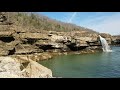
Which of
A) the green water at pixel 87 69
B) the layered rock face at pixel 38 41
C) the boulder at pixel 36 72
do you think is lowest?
the green water at pixel 87 69

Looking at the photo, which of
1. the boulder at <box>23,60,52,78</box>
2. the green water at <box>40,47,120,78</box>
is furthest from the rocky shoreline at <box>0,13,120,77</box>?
the boulder at <box>23,60,52,78</box>

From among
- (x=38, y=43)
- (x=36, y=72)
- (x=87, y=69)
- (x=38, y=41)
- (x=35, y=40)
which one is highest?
(x=35, y=40)

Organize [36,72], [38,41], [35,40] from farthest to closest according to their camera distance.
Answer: [38,41]
[35,40]
[36,72]

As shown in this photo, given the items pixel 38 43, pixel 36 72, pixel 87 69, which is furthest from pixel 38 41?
pixel 36 72

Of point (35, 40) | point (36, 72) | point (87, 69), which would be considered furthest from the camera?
point (35, 40)

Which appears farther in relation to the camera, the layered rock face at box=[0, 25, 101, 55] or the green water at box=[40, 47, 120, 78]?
the layered rock face at box=[0, 25, 101, 55]

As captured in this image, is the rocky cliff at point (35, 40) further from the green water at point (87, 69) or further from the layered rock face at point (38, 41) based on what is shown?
the green water at point (87, 69)

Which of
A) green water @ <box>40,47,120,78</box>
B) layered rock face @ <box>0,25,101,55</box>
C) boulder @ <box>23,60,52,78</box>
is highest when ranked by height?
layered rock face @ <box>0,25,101,55</box>

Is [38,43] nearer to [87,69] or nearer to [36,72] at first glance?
[87,69]

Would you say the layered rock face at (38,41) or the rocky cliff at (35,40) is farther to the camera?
the rocky cliff at (35,40)

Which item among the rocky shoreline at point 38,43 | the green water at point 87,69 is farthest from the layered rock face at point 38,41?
the green water at point 87,69

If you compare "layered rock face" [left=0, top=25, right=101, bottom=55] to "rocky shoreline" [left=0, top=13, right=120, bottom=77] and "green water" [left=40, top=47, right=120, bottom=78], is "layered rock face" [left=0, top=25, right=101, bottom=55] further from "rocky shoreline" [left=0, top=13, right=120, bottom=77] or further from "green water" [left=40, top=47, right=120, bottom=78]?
"green water" [left=40, top=47, right=120, bottom=78]

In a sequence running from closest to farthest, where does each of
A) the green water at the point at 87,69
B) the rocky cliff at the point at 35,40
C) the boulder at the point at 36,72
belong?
1. the boulder at the point at 36,72
2. the green water at the point at 87,69
3. the rocky cliff at the point at 35,40
